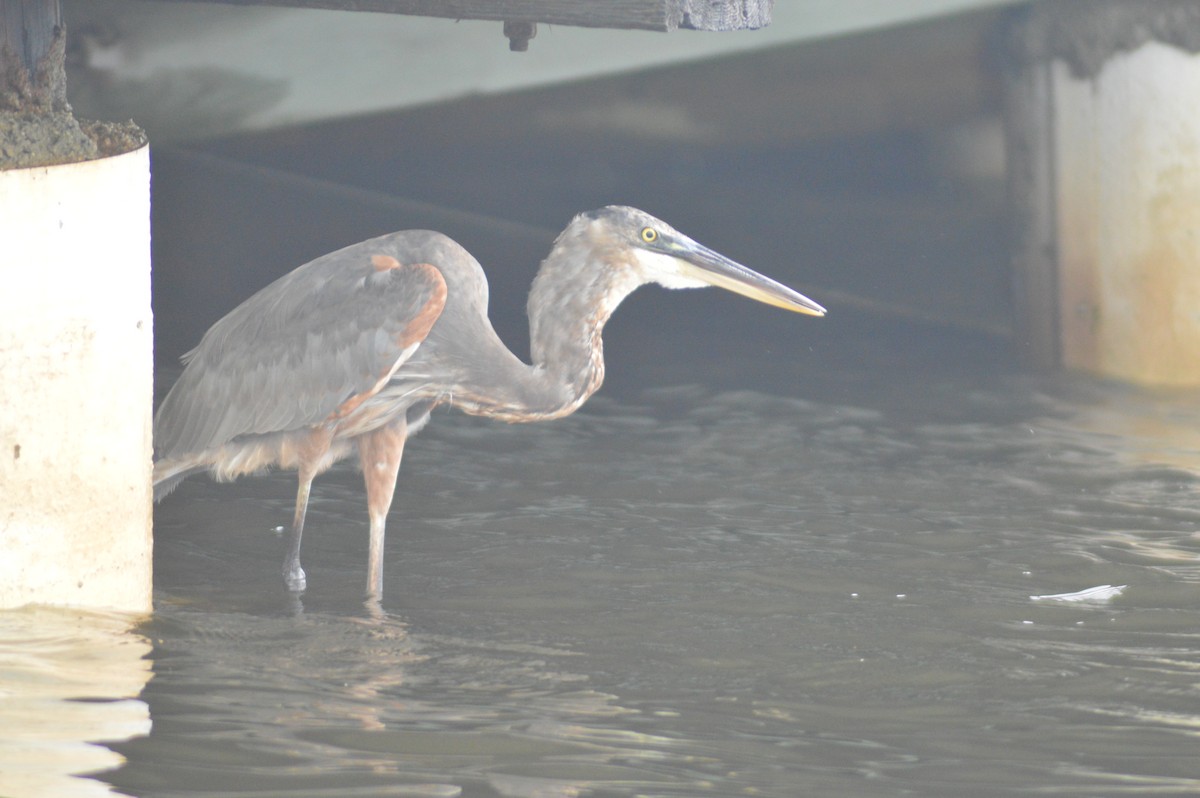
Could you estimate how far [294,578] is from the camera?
258 inches

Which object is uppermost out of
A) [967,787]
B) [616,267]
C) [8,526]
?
[616,267]

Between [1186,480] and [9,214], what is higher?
[9,214]

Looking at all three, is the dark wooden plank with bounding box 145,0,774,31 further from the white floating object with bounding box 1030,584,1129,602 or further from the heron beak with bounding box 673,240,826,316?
the white floating object with bounding box 1030,584,1129,602

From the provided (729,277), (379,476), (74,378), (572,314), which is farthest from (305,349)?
(729,277)

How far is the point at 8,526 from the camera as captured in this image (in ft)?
17.7

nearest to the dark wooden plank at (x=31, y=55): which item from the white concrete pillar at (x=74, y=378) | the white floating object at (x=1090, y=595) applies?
the white concrete pillar at (x=74, y=378)

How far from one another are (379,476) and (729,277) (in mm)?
1473

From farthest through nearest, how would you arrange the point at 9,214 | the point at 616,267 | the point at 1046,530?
the point at 1046,530 → the point at 616,267 → the point at 9,214

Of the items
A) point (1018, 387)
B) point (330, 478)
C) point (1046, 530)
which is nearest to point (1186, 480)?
point (1046, 530)

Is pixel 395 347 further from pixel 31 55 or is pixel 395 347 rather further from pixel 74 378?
pixel 31 55

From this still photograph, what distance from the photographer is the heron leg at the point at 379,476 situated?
21.3 ft

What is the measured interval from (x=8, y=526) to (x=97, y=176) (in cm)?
107

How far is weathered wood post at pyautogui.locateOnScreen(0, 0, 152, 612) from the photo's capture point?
17.2ft

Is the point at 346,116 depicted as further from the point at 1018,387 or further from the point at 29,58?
the point at 29,58
